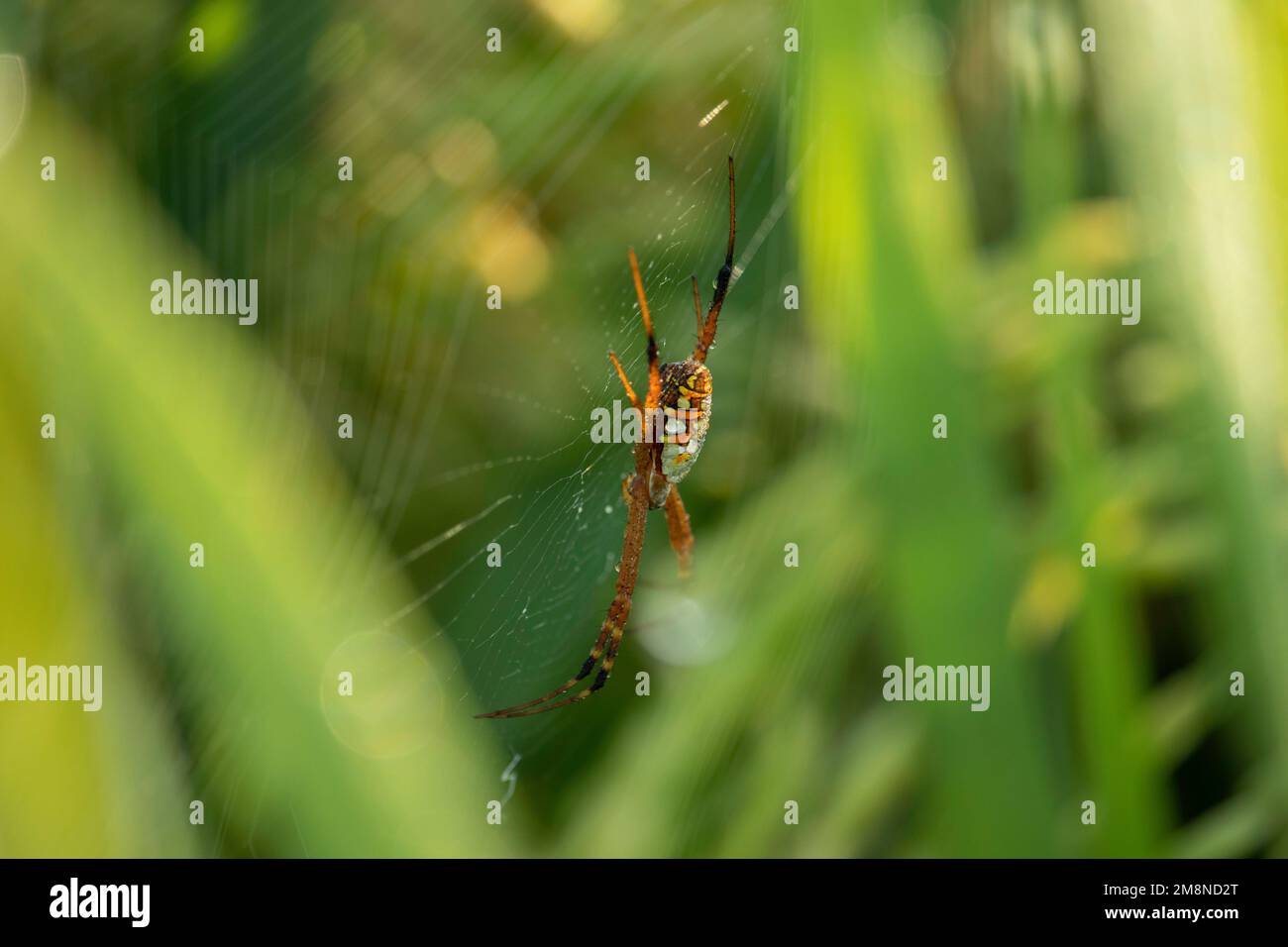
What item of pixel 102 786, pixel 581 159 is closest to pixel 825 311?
pixel 581 159

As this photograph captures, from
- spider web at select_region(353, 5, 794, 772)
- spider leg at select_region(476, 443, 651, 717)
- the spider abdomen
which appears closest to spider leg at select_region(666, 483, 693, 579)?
spider web at select_region(353, 5, 794, 772)

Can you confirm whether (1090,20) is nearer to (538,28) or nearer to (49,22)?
(538,28)

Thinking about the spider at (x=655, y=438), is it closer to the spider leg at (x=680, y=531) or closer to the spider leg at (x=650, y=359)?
the spider leg at (x=650, y=359)

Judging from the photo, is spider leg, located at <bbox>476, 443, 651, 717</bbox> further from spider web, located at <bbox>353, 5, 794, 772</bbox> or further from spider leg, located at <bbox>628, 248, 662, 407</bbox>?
spider leg, located at <bbox>628, 248, 662, 407</bbox>

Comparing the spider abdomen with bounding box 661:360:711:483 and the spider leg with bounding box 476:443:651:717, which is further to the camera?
the spider leg with bounding box 476:443:651:717

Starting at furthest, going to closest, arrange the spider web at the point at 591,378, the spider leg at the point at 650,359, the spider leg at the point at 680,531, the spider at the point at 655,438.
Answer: the spider leg at the point at 680,531, the spider web at the point at 591,378, the spider at the point at 655,438, the spider leg at the point at 650,359

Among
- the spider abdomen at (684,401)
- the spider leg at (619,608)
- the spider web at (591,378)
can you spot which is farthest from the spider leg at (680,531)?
the spider abdomen at (684,401)
